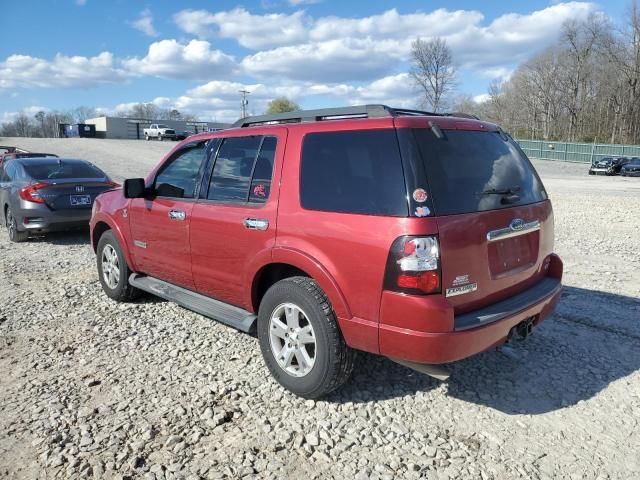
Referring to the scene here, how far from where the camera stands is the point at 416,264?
278cm

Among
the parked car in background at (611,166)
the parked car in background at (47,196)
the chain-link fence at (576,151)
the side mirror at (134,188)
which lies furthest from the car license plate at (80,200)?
the chain-link fence at (576,151)

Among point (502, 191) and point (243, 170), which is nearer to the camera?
point (502, 191)

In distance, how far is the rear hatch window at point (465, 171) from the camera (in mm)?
2906

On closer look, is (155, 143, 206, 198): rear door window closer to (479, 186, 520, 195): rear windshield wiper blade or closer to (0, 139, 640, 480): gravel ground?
(0, 139, 640, 480): gravel ground

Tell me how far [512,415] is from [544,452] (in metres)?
0.41

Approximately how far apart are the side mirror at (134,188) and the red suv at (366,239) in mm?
749

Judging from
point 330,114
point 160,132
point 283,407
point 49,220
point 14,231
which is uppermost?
point 160,132

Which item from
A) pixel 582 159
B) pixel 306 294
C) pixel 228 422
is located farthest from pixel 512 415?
pixel 582 159

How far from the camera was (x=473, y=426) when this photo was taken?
3170mm

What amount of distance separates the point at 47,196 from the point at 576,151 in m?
51.2

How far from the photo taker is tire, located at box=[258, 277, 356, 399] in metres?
3.19

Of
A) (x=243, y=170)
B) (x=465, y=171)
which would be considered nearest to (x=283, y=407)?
(x=243, y=170)

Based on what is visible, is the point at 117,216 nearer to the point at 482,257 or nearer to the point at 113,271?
the point at 113,271

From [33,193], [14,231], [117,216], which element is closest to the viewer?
[117,216]
